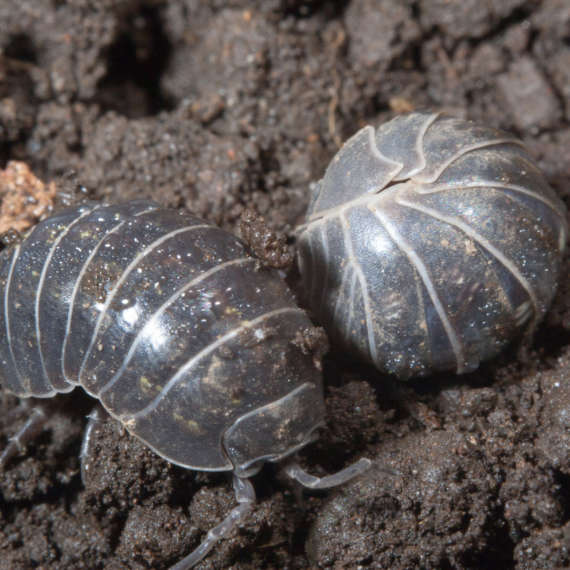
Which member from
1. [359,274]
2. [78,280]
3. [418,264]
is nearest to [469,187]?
[418,264]

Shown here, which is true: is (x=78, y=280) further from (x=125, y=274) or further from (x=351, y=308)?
(x=351, y=308)

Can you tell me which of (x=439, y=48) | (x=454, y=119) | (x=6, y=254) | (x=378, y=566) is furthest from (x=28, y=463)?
(x=439, y=48)

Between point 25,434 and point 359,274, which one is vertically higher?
point 359,274

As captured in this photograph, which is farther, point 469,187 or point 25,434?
point 25,434

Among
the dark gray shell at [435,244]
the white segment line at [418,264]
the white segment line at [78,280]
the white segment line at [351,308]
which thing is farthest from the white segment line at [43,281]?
the white segment line at [418,264]

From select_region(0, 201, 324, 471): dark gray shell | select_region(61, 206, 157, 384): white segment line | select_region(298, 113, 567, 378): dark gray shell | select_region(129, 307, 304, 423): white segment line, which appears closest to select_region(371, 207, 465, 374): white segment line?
select_region(298, 113, 567, 378): dark gray shell
